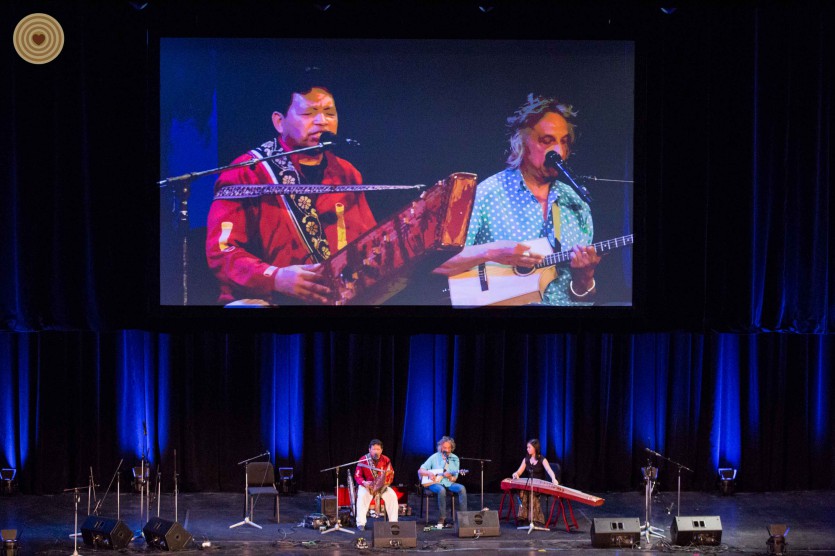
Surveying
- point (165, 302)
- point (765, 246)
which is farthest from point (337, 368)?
point (765, 246)

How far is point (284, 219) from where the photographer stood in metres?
11.4

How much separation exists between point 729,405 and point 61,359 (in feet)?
24.0

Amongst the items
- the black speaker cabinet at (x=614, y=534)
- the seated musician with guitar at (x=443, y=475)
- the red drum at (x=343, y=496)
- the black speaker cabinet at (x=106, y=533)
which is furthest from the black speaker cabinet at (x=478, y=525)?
the black speaker cabinet at (x=106, y=533)

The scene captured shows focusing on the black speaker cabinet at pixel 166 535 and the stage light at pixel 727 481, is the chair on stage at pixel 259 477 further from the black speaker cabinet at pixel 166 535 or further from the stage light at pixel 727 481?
the stage light at pixel 727 481

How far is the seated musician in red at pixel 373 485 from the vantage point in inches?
408

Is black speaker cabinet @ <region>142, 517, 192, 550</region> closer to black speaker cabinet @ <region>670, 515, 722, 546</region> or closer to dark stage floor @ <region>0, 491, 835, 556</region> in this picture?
dark stage floor @ <region>0, 491, 835, 556</region>

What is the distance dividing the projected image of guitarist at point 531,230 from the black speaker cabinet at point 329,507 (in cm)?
245

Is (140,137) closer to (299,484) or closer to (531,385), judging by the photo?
(299,484)

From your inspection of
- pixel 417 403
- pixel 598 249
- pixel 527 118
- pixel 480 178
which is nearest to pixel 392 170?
pixel 480 178

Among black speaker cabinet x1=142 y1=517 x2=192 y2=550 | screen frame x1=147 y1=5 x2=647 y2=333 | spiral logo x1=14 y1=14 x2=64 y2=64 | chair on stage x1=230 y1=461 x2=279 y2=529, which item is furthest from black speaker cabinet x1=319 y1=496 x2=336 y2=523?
spiral logo x1=14 y1=14 x2=64 y2=64

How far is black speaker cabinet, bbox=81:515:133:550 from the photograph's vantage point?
31.3 ft

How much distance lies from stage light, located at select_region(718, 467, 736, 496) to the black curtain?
0.23 m

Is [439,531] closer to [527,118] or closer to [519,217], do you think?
[519,217]

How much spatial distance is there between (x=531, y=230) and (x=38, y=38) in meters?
5.55
